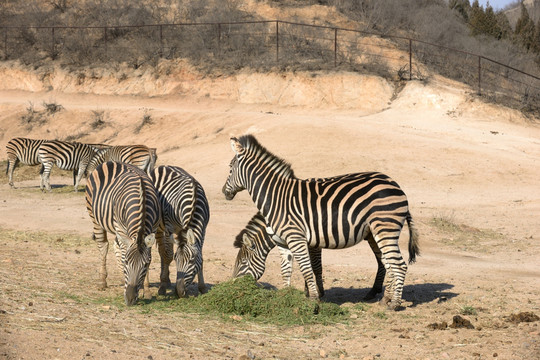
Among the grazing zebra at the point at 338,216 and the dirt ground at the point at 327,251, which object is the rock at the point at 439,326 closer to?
the dirt ground at the point at 327,251

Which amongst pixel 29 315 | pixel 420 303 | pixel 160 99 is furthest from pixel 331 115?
pixel 29 315

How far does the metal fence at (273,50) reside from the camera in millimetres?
33969

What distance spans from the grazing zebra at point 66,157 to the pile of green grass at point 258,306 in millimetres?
14259

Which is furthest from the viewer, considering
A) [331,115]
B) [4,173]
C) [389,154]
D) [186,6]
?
[186,6]

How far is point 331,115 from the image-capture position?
102 feet

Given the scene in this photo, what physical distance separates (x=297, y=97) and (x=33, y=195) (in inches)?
589

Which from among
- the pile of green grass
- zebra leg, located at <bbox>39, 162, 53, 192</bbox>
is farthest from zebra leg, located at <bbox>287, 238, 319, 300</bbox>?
zebra leg, located at <bbox>39, 162, 53, 192</bbox>

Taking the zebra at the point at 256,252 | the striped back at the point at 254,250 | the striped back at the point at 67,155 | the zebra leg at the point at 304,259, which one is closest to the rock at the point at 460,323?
the zebra leg at the point at 304,259

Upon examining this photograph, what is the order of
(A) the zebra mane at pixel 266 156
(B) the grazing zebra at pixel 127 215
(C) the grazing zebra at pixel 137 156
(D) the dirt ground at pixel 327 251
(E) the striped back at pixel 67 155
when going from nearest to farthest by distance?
(D) the dirt ground at pixel 327 251, (B) the grazing zebra at pixel 127 215, (A) the zebra mane at pixel 266 156, (C) the grazing zebra at pixel 137 156, (E) the striped back at pixel 67 155

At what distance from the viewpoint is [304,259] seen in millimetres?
8969

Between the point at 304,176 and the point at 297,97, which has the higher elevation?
the point at 297,97

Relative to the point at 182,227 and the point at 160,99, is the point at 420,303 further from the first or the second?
the point at 160,99

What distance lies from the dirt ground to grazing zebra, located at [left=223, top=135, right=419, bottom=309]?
2.65 feet

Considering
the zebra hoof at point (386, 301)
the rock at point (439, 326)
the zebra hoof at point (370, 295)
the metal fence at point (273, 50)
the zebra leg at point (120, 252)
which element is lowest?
the zebra hoof at point (370, 295)
